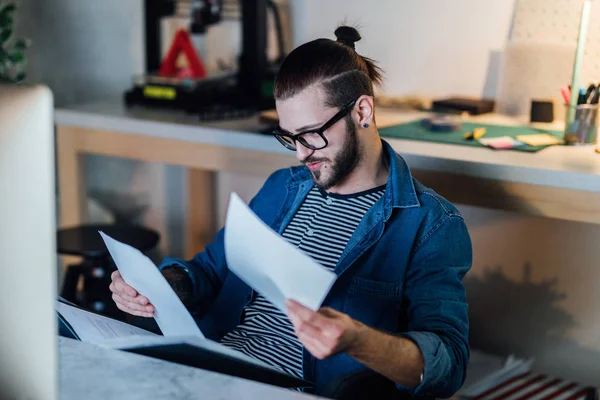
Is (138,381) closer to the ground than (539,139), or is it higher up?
closer to the ground

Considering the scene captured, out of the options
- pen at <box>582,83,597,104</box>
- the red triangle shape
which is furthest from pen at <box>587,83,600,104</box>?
the red triangle shape

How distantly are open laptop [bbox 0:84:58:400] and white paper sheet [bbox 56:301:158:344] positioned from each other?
376mm

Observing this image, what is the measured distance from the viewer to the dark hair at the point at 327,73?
1351 millimetres

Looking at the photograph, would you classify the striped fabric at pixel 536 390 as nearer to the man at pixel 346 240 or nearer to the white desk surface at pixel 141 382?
the man at pixel 346 240

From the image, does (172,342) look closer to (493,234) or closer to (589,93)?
Answer: (589,93)

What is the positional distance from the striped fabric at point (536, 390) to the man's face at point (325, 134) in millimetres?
930

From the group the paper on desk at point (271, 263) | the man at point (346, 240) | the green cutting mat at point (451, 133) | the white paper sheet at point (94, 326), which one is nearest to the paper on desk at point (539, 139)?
the green cutting mat at point (451, 133)

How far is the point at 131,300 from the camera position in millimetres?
1248

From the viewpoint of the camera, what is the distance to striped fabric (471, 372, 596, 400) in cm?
206

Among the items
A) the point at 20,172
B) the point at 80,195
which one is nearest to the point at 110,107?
the point at 80,195

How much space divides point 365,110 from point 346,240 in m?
0.23

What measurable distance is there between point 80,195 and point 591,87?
1610 mm

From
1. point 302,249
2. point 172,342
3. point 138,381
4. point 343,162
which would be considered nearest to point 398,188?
point 343,162

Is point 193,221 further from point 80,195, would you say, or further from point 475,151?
point 475,151
